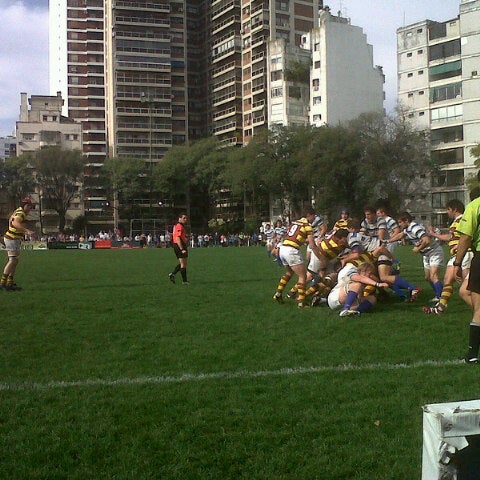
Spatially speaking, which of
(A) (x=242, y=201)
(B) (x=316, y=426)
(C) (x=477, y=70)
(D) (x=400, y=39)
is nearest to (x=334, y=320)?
(B) (x=316, y=426)

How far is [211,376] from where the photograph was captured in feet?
21.0

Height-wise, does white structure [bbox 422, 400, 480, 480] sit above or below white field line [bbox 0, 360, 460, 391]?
above

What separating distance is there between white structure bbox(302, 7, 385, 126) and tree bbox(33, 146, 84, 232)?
32664 mm

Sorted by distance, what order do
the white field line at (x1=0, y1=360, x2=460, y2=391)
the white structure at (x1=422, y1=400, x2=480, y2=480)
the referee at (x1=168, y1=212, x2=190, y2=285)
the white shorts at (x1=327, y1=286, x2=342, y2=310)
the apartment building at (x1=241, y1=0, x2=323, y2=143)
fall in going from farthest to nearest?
1. the apartment building at (x1=241, y1=0, x2=323, y2=143)
2. the referee at (x1=168, y1=212, x2=190, y2=285)
3. the white shorts at (x1=327, y1=286, x2=342, y2=310)
4. the white field line at (x1=0, y1=360, x2=460, y2=391)
5. the white structure at (x1=422, y1=400, x2=480, y2=480)

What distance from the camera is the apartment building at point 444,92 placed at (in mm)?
66688

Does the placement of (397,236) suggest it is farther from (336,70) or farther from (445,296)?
(336,70)

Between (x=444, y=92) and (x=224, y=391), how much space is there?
70810mm

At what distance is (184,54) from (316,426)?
4048 inches

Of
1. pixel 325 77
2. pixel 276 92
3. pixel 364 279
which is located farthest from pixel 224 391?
pixel 276 92

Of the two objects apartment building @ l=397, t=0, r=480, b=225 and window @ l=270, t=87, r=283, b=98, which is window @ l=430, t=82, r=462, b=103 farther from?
window @ l=270, t=87, r=283, b=98

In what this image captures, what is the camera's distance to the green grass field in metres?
4.25

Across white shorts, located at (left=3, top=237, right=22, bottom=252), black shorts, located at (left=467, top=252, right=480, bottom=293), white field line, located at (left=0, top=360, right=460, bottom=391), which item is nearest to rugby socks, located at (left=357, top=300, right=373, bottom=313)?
white field line, located at (left=0, top=360, right=460, bottom=391)

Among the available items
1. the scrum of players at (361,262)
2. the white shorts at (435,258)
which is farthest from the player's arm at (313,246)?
the white shorts at (435,258)

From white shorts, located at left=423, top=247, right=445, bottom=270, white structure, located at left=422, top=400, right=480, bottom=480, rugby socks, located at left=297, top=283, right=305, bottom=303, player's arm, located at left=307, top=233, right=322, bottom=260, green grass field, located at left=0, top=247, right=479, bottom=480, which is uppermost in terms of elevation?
player's arm, located at left=307, top=233, right=322, bottom=260
